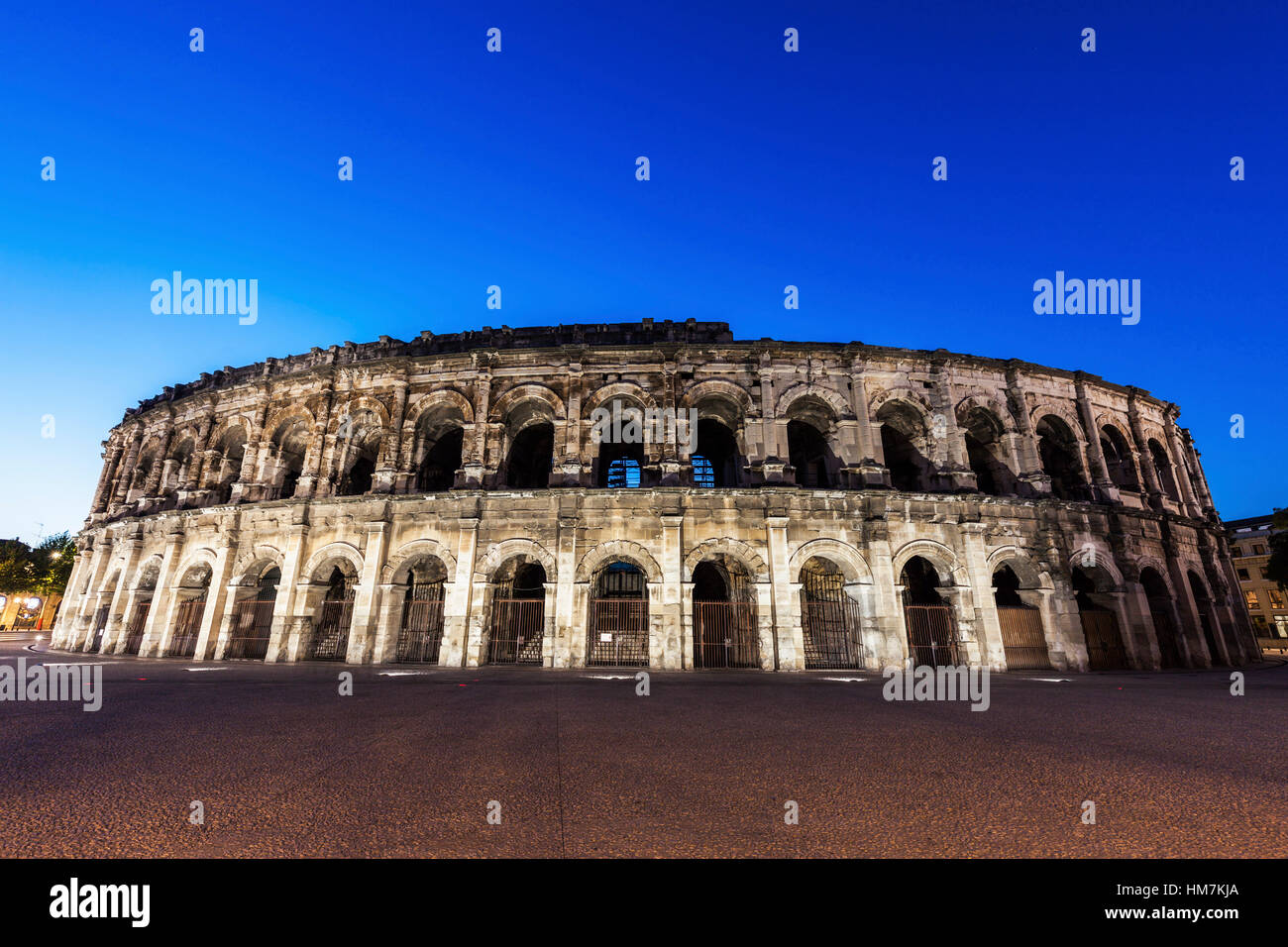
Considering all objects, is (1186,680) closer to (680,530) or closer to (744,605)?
(744,605)

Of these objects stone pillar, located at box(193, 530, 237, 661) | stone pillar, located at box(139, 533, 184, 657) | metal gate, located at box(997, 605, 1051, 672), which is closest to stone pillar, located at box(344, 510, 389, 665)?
stone pillar, located at box(193, 530, 237, 661)

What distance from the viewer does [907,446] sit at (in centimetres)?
1728

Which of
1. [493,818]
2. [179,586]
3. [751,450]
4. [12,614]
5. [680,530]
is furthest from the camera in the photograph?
[12,614]

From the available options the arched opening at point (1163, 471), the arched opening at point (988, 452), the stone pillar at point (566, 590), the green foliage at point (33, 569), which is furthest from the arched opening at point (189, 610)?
the arched opening at point (1163, 471)

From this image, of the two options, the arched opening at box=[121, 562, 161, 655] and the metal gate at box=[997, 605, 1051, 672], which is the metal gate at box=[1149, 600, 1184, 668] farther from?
the arched opening at box=[121, 562, 161, 655]

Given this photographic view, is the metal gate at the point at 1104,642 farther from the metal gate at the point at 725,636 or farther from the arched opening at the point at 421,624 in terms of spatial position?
the arched opening at the point at 421,624

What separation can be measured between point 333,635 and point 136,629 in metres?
7.81

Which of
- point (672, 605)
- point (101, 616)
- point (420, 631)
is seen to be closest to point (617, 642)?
point (672, 605)

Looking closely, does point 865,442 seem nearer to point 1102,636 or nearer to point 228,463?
point 1102,636

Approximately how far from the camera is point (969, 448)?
18.1 metres

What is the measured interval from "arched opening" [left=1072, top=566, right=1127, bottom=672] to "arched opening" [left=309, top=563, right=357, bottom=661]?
22.0m
